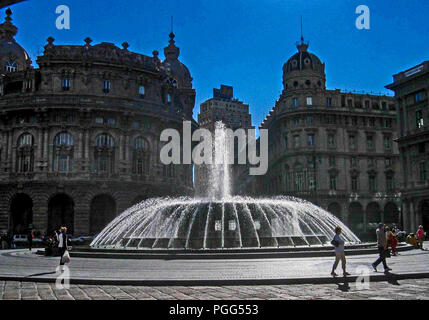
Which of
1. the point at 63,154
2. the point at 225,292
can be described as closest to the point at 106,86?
the point at 63,154

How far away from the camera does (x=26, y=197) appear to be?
47125mm

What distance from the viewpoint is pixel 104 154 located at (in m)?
47.6

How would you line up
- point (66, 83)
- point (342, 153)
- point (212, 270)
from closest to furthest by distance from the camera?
point (212, 270) < point (66, 83) < point (342, 153)

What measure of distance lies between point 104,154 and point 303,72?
103 ft

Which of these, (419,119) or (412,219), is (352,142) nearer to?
(419,119)

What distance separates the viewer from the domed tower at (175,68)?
68.8 m

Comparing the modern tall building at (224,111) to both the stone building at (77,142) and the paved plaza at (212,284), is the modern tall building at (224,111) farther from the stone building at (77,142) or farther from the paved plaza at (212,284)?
the paved plaza at (212,284)

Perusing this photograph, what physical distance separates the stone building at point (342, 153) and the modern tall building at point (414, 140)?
13.1 m

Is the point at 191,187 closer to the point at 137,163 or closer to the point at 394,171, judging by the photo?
the point at 137,163

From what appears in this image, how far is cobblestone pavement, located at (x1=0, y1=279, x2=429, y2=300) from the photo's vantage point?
859 centimetres

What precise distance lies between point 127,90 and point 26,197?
16608 mm

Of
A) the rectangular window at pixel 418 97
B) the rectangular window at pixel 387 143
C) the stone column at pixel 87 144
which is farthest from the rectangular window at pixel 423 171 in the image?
the stone column at pixel 87 144

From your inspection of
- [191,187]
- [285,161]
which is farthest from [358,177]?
[191,187]
